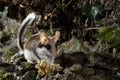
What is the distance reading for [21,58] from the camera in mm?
4445

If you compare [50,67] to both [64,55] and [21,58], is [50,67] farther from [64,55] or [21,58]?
[21,58]

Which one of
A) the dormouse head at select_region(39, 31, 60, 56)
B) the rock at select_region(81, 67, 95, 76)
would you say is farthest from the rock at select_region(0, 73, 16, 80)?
the rock at select_region(81, 67, 95, 76)

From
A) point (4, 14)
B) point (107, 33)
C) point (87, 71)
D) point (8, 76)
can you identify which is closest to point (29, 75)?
point (8, 76)

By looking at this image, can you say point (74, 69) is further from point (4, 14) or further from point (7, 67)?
point (4, 14)

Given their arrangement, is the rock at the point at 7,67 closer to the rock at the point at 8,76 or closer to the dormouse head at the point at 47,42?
the rock at the point at 8,76

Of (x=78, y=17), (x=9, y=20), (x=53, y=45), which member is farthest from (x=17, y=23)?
(x=53, y=45)

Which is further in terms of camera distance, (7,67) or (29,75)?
(7,67)

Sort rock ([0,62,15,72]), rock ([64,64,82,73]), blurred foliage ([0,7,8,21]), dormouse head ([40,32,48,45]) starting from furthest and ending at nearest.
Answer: blurred foliage ([0,7,8,21])
rock ([0,62,15,72])
dormouse head ([40,32,48,45])
rock ([64,64,82,73])

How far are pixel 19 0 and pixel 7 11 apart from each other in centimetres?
31

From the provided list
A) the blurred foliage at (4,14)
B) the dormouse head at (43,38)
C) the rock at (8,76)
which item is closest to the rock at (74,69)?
the dormouse head at (43,38)

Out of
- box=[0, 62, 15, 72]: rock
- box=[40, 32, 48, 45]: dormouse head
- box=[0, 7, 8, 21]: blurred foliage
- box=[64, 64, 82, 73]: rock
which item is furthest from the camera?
box=[0, 7, 8, 21]: blurred foliage

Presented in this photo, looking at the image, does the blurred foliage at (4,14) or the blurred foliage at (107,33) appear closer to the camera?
the blurred foliage at (107,33)

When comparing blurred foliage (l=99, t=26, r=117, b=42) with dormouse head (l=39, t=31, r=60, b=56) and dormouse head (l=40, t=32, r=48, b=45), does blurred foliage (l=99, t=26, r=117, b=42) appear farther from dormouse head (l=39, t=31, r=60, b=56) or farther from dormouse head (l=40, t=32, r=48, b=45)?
dormouse head (l=40, t=32, r=48, b=45)

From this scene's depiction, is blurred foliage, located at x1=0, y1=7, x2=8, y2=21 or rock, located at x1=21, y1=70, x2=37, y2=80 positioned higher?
blurred foliage, located at x1=0, y1=7, x2=8, y2=21
